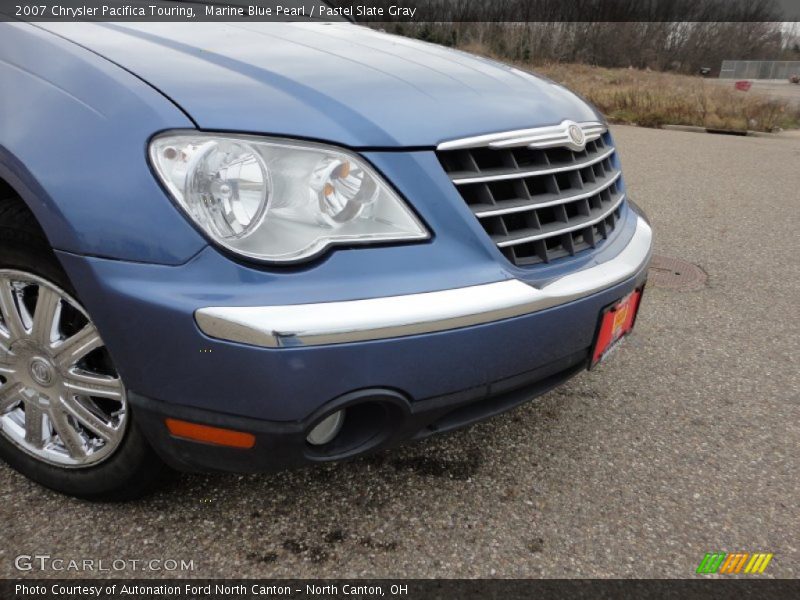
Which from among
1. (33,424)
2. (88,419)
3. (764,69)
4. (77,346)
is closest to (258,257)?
(77,346)

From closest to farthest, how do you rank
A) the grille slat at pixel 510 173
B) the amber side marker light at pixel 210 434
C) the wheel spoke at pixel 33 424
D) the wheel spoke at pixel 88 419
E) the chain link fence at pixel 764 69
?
the amber side marker light at pixel 210 434 → the grille slat at pixel 510 173 → the wheel spoke at pixel 88 419 → the wheel spoke at pixel 33 424 → the chain link fence at pixel 764 69

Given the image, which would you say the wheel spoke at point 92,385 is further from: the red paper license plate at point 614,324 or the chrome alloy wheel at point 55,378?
the red paper license plate at point 614,324

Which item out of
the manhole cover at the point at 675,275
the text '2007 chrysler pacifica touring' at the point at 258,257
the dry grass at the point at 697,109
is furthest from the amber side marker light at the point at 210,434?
the dry grass at the point at 697,109

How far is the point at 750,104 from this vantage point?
14.4 metres

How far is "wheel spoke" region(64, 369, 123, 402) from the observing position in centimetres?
148

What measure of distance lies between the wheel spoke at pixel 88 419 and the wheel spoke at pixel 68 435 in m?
0.04

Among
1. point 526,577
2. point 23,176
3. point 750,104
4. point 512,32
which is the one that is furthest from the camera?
point 512,32

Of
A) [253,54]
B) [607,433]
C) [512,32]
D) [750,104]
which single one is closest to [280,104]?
[253,54]

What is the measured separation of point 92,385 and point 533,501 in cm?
124

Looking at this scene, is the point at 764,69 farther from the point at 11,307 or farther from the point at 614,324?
the point at 11,307

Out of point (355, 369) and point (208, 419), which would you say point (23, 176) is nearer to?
point (208, 419)

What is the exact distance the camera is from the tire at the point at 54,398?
1475 millimetres

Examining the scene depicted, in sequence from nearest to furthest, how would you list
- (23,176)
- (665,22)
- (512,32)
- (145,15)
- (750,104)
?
1. (23,176)
2. (145,15)
3. (750,104)
4. (512,32)
5. (665,22)

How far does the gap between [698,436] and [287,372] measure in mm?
1636
